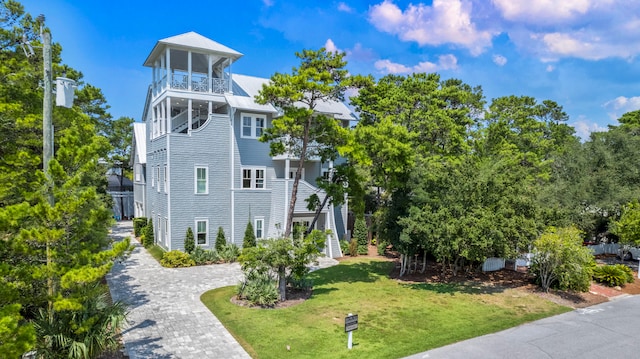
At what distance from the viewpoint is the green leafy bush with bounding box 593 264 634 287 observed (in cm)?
1877

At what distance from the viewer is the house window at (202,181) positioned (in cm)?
2267

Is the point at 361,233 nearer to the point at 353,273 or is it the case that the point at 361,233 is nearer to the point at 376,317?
the point at 353,273

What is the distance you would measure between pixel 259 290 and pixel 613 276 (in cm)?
1776

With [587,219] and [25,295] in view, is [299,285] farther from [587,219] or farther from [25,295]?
[587,219]

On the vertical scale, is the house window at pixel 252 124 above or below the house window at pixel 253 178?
above

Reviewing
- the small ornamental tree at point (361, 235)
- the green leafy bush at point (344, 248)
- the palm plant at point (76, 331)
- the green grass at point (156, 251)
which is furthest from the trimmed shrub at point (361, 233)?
the palm plant at point (76, 331)

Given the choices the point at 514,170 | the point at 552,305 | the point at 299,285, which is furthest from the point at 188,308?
the point at 514,170

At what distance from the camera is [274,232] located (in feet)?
79.0

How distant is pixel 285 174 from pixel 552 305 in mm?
15754

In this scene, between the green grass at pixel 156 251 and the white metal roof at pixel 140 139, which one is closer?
the green grass at pixel 156 251

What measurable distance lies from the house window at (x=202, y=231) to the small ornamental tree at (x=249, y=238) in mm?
2346

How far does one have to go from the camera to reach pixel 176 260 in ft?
67.7

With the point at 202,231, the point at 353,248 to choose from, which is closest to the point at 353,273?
the point at 353,248

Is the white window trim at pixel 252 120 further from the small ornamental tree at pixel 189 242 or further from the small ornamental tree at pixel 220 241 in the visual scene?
the small ornamental tree at pixel 189 242
